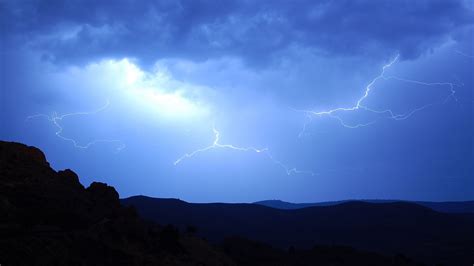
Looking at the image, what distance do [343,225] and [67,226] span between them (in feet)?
156

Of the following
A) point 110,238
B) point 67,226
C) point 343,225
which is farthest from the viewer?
point 343,225

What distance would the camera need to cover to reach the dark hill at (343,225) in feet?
146

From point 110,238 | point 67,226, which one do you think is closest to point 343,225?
point 110,238

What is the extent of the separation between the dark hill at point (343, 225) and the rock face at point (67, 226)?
88.4ft

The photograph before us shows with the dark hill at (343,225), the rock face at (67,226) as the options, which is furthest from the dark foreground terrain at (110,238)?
the dark hill at (343,225)

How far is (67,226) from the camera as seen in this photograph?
18.3 meters

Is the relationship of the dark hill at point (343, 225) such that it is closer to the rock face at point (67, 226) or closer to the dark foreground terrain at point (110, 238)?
the dark foreground terrain at point (110, 238)

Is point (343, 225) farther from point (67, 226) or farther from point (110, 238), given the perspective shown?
point (67, 226)

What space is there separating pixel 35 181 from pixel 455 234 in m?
50.6

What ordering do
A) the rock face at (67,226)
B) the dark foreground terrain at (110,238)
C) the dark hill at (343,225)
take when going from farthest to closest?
1. the dark hill at (343,225)
2. the dark foreground terrain at (110,238)
3. the rock face at (67,226)

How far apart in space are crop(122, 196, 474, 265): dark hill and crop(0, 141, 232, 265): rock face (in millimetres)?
26939

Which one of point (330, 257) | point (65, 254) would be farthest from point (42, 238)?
point (330, 257)

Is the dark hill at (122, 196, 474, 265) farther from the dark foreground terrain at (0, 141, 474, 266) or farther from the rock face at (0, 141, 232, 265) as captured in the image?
the rock face at (0, 141, 232, 265)

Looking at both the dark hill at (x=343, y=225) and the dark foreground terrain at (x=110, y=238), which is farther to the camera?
the dark hill at (x=343, y=225)
